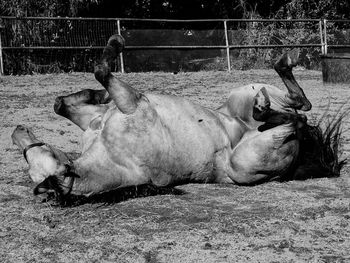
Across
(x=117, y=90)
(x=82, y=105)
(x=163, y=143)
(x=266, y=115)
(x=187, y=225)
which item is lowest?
(x=187, y=225)

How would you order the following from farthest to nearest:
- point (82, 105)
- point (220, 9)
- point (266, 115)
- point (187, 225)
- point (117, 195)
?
point (220, 9) → point (82, 105) → point (266, 115) → point (117, 195) → point (187, 225)

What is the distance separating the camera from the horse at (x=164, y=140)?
4.61 m

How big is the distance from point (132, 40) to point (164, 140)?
42.2 ft

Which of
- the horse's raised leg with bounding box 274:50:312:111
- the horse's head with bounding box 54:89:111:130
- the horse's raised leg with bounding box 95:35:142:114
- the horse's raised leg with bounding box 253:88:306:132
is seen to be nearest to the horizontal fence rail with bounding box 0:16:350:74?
the horse's head with bounding box 54:89:111:130

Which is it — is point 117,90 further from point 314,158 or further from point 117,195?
point 314,158

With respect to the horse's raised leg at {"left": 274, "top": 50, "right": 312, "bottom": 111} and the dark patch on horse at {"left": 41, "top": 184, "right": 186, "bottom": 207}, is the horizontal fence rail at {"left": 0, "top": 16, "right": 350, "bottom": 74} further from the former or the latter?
the dark patch on horse at {"left": 41, "top": 184, "right": 186, "bottom": 207}

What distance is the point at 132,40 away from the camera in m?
17.4

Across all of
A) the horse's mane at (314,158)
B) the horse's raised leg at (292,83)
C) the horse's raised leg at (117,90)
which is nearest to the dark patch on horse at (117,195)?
the horse's raised leg at (117,90)

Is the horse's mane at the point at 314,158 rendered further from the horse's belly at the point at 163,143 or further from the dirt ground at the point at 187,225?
the horse's belly at the point at 163,143

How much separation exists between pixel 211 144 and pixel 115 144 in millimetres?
732

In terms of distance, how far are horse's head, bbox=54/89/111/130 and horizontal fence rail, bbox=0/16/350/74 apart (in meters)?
10.4

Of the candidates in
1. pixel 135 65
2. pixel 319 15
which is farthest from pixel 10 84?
pixel 319 15

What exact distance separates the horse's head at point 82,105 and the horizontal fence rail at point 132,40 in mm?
10393

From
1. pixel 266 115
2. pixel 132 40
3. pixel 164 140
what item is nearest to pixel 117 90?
pixel 164 140
